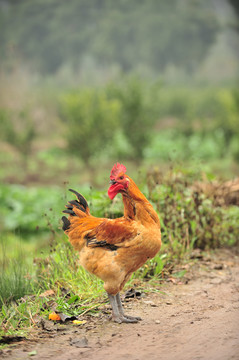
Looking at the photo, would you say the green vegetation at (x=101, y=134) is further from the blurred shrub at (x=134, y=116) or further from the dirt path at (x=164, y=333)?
the dirt path at (x=164, y=333)

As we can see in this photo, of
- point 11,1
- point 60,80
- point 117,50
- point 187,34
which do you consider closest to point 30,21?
point 11,1

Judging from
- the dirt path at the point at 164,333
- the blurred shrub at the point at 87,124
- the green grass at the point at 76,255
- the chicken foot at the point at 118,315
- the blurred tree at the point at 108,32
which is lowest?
the dirt path at the point at 164,333

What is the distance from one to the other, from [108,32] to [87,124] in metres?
51.4

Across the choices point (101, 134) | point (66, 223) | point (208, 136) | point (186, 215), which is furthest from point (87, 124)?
point (208, 136)

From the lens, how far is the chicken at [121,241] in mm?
3441

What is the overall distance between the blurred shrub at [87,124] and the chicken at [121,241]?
12.5 m

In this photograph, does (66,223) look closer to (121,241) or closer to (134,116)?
(121,241)

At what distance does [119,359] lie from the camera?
2.93 m

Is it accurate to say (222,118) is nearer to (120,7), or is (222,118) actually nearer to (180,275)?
(180,275)

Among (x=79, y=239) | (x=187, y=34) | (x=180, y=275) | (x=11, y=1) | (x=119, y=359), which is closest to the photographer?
(x=119, y=359)

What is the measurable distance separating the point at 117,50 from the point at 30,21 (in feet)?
50.2

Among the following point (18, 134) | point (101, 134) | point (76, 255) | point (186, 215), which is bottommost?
point (76, 255)

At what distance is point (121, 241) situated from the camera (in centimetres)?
346

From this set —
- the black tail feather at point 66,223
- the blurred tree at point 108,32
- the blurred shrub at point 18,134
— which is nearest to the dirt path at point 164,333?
the black tail feather at point 66,223
